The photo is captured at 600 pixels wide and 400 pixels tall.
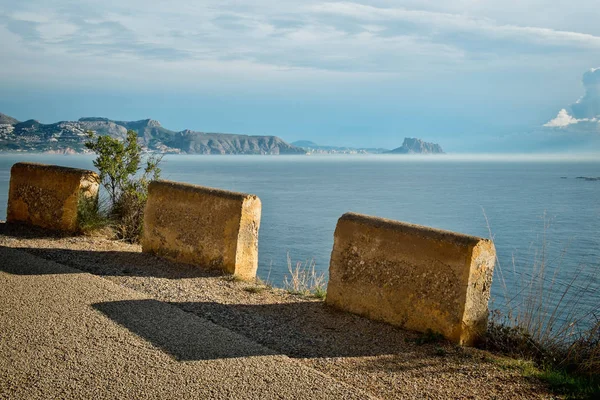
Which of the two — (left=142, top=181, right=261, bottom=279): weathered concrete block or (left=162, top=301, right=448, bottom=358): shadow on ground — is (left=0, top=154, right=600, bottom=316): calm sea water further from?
(left=162, top=301, right=448, bottom=358): shadow on ground

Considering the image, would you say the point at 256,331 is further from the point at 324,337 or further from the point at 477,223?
the point at 477,223

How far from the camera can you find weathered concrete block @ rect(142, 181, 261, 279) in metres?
8.00

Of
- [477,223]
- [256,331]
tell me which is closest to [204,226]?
[256,331]

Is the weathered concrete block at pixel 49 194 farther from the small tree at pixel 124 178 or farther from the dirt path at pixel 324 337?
the dirt path at pixel 324 337

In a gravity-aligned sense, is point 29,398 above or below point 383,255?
below

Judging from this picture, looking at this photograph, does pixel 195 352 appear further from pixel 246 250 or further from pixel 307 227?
pixel 307 227

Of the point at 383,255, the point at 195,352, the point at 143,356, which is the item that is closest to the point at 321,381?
the point at 195,352

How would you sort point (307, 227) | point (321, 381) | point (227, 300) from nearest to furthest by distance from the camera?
point (321, 381) → point (227, 300) → point (307, 227)

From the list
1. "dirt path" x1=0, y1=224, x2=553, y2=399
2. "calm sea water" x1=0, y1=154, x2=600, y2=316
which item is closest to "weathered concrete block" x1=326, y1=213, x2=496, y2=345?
"dirt path" x1=0, y1=224, x2=553, y2=399

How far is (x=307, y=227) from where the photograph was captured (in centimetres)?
3509

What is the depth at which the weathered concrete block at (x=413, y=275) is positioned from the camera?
5680 millimetres

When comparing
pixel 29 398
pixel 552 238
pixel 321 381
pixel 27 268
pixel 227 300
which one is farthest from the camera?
pixel 552 238

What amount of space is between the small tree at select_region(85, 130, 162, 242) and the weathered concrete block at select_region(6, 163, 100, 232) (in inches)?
32.4

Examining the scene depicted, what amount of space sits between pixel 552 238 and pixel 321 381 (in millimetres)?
31335
